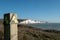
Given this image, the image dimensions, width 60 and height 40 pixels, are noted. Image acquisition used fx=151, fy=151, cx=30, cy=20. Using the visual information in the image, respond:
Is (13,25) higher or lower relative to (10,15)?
lower

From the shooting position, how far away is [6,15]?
2.39 m

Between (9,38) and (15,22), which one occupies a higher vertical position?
(15,22)

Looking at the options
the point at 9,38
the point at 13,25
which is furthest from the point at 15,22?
the point at 9,38

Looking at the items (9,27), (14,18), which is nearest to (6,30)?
(9,27)

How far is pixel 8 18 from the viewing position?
237 cm

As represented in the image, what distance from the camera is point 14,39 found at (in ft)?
8.00

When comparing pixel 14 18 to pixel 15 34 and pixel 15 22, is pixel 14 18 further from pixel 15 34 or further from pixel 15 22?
pixel 15 34

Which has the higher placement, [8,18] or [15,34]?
[8,18]

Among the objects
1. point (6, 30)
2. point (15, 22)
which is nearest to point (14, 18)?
point (15, 22)

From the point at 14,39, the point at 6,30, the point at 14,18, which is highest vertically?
the point at 14,18

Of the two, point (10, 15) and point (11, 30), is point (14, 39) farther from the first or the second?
point (10, 15)

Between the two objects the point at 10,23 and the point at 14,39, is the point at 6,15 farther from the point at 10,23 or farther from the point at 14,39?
the point at 14,39

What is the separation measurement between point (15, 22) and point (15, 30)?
A: 0.44 feet

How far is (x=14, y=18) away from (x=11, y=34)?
25 centimetres
